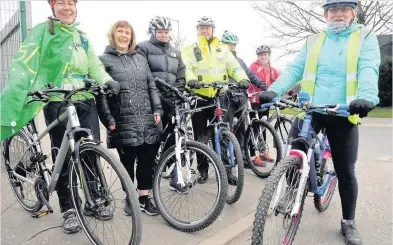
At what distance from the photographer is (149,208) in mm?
3803

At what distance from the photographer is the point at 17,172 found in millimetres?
3822

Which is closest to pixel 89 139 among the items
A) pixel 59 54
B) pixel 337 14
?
pixel 59 54

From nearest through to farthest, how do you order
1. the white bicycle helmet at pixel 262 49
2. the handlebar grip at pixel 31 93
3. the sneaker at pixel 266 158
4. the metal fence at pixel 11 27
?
the handlebar grip at pixel 31 93 < the metal fence at pixel 11 27 < the sneaker at pixel 266 158 < the white bicycle helmet at pixel 262 49

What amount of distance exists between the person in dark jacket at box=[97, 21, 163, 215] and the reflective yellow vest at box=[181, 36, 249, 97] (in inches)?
32.7

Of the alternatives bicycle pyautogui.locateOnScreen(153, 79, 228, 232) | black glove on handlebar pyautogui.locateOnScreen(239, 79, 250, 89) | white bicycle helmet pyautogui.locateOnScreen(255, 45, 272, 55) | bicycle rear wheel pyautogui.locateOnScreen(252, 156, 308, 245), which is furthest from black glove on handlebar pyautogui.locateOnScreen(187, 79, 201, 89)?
white bicycle helmet pyautogui.locateOnScreen(255, 45, 272, 55)

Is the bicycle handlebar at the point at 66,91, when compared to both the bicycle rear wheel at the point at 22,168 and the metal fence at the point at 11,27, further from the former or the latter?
the metal fence at the point at 11,27

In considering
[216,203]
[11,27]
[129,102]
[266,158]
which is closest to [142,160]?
[129,102]

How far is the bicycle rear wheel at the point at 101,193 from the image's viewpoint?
107 inches

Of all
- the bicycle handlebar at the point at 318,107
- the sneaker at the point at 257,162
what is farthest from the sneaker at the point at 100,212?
the sneaker at the point at 257,162

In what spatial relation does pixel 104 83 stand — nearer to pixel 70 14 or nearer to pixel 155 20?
pixel 70 14

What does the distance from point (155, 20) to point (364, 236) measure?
3.03m

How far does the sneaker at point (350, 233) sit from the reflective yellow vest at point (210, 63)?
6.43ft

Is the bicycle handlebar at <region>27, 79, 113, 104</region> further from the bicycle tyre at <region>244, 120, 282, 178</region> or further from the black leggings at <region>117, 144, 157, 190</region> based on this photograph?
the bicycle tyre at <region>244, 120, 282, 178</region>

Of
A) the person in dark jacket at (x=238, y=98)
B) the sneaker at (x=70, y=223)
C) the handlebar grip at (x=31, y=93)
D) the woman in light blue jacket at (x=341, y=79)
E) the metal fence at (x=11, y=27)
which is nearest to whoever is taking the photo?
the handlebar grip at (x=31, y=93)
